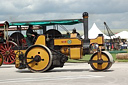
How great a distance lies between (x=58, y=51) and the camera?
1473 centimetres

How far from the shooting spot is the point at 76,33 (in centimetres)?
1452

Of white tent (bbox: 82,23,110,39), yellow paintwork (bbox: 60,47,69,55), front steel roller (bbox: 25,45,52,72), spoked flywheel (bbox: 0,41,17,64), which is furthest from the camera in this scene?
white tent (bbox: 82,23,110,39)

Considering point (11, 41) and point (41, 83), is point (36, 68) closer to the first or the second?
point (41, 83)

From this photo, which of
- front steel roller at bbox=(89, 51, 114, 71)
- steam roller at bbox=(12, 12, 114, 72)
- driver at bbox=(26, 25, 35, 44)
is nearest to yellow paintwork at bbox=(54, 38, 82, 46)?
steam roller at bbox=(12, 12, 114, 72)

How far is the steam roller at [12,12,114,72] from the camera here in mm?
14211

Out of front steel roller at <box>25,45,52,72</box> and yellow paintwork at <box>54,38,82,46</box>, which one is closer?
front steel roller at <box>25,45,52,72</box>

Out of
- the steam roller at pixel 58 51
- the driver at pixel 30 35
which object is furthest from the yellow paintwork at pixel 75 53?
the driver at pixel 30 35

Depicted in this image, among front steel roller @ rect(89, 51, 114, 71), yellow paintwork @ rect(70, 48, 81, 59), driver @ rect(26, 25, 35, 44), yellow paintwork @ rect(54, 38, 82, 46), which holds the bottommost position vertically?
front steel roller @ rect(89, 51, 114, 71)

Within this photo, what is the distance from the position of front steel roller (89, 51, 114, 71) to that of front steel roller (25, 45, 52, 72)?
1888 millimetres

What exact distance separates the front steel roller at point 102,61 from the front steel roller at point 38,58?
6.20 feet

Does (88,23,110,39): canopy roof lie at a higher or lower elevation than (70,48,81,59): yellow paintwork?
higher

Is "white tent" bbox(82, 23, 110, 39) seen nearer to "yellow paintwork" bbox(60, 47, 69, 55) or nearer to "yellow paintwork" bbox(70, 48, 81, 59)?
"yellow paintwork" bbox(60, 47, 69, 55)

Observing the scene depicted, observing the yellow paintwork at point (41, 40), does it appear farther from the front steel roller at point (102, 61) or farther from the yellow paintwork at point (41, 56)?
the front steel roller at point (102, 61)

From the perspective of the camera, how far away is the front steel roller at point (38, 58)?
14.2 m
